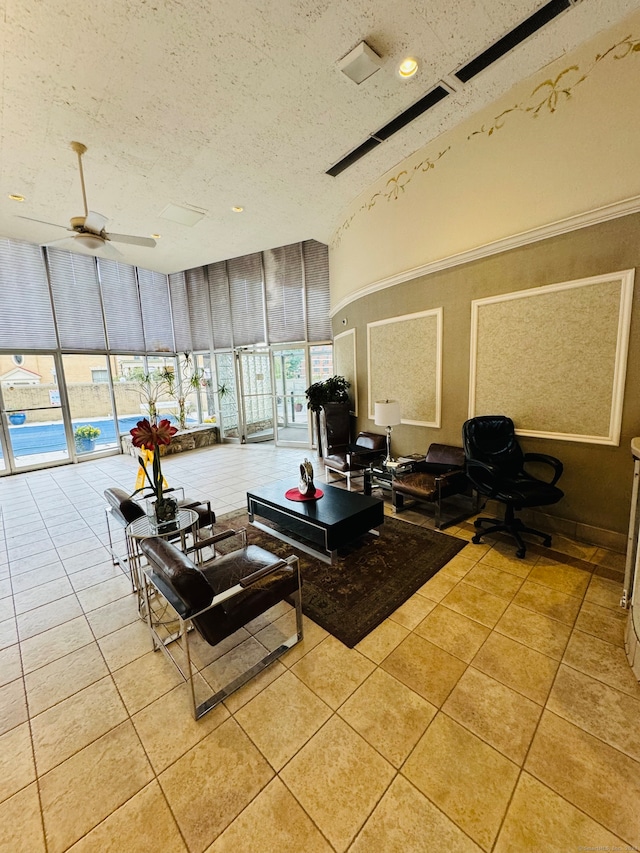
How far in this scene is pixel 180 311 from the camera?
8859 mm

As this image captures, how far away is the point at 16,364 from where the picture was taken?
6434 millimetres

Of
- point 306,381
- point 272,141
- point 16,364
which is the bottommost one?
point 306,381

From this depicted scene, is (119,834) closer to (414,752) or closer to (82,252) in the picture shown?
(414,752)

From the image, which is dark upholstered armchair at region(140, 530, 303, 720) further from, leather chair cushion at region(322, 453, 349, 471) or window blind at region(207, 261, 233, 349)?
window blind at region(207, 261, 233, 349)

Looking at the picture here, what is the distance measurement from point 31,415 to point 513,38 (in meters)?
8.51

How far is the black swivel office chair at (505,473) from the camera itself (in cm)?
295

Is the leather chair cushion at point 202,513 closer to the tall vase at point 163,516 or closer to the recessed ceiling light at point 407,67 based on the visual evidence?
the tall vase at point 163,516

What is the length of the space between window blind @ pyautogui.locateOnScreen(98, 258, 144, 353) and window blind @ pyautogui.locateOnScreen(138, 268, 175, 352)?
0.48 ft

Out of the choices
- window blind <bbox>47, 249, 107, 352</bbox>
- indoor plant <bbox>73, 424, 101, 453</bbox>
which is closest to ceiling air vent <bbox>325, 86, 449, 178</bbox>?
window blind <bbox>47, 249, 107, 352</bbox>

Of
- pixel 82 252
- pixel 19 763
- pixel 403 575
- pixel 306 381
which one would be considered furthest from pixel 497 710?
pixel 82 252

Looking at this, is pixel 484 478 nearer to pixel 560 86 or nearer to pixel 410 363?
pixel 410 363

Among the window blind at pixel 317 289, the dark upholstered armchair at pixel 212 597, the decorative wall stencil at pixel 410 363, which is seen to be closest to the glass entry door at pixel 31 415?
the window blind at pixel 317 289

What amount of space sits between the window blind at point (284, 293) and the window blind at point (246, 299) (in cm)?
23

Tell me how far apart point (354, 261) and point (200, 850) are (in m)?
5.87
